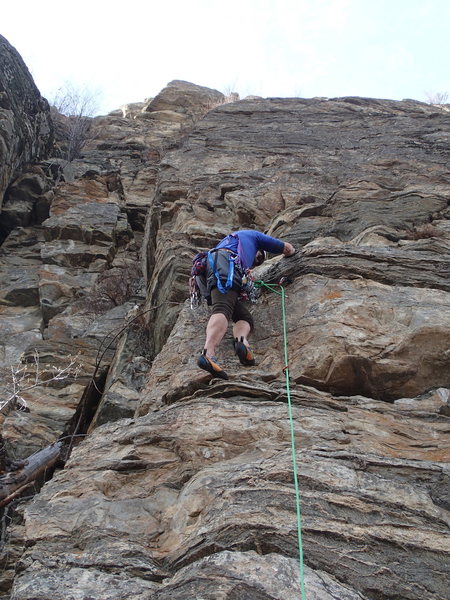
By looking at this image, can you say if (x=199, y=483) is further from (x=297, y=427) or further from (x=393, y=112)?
(x=393, y=112)

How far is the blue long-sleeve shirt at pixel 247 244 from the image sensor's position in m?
7.38

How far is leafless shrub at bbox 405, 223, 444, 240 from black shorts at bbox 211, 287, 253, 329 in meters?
3.02

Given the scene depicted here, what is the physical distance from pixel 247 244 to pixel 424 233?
2.69 meters

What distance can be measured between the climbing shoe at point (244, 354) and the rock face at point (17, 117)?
39.8 feet

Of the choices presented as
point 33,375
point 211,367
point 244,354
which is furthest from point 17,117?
point 211,367

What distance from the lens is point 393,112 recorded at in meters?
16.3

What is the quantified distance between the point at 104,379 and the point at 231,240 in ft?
13.4

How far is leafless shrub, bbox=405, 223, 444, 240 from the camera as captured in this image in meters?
8.48

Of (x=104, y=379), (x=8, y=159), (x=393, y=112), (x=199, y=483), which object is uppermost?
(x=393, y=112)

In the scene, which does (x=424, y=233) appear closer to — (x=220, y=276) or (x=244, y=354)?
(x=220, y=276)

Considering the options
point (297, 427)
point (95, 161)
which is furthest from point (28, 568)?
point (95, 161)

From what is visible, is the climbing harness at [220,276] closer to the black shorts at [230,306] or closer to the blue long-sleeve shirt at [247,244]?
the black shorts at [230,306]

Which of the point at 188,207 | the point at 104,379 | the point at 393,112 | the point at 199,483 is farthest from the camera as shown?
the point at 393,112

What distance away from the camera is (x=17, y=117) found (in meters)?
17.3
